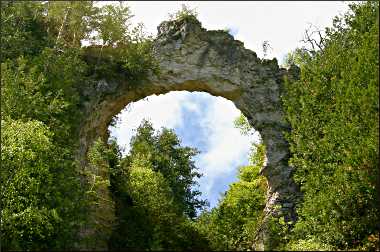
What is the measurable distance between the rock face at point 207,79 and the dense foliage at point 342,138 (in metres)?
6.33

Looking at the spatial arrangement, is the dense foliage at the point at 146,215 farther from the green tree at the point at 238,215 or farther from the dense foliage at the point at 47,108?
the dense foliage at the point at 47,108

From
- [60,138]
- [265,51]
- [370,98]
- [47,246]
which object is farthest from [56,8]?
[370,98]

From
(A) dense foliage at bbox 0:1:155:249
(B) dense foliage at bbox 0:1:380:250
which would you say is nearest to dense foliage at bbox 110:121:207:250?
(B) dense foliage at bbox 0:1:380:250

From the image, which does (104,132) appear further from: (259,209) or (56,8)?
(259,209)

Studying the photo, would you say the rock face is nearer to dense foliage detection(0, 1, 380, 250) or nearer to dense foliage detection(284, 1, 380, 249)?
dense foliage detection(0, 1, 380, 250)

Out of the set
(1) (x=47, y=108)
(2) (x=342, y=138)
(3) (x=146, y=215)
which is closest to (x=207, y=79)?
(3) (x=146, y=215)

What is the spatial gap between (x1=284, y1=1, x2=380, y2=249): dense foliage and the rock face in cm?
633

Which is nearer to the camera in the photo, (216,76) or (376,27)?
(376,27)

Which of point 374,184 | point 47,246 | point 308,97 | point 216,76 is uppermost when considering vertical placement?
point 216,76

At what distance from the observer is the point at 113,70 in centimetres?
2327

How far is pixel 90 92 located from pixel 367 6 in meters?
12.5

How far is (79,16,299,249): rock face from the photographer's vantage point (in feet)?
74.8

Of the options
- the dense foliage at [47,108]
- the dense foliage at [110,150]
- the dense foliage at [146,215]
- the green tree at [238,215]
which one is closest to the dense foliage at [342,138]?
the dense foliage at [110,150]

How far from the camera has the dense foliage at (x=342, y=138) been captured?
43.5 feet
